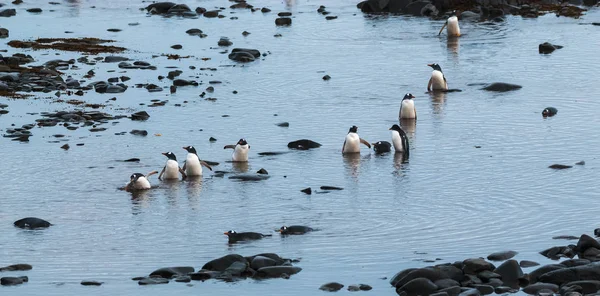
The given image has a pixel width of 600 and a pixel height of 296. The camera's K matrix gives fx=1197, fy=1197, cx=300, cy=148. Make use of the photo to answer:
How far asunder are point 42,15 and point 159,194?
37.3 meters

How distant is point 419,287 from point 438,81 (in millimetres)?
20639

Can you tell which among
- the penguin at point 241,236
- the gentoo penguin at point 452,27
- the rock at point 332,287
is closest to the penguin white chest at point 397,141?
the penguin at point 241,236

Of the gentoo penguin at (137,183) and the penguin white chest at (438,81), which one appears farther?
the penguin white chest at (438,81)

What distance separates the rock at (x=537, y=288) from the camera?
1859 cm

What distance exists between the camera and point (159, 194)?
26297 mm

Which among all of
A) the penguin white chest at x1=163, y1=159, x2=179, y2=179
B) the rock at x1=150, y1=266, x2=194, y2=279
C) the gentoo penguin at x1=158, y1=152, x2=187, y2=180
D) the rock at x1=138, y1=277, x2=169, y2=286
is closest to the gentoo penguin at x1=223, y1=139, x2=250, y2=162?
the gentoo penguin at x1=158, y1=152, x2=187, y2=180

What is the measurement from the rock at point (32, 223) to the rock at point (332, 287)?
273 inches

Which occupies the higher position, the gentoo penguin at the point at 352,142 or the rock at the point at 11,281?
the gentoo penguin at the point at 352,142

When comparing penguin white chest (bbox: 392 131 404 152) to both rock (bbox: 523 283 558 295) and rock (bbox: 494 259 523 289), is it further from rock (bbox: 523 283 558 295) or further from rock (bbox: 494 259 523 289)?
rock (bbox: 523 283 558 295)

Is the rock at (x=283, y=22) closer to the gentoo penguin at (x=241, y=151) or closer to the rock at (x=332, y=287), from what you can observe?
the gentoo penguin at (x=241, y=151)

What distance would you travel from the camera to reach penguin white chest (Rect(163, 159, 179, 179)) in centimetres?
2747

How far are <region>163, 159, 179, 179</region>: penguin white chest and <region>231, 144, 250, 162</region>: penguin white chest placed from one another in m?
1.81

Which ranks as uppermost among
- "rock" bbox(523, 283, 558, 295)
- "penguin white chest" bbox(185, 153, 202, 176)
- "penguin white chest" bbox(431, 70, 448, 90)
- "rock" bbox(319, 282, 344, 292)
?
"penguin white chest" bbox(431, 70, 448, 90)

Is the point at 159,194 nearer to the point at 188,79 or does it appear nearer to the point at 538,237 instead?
the point at 538,237
